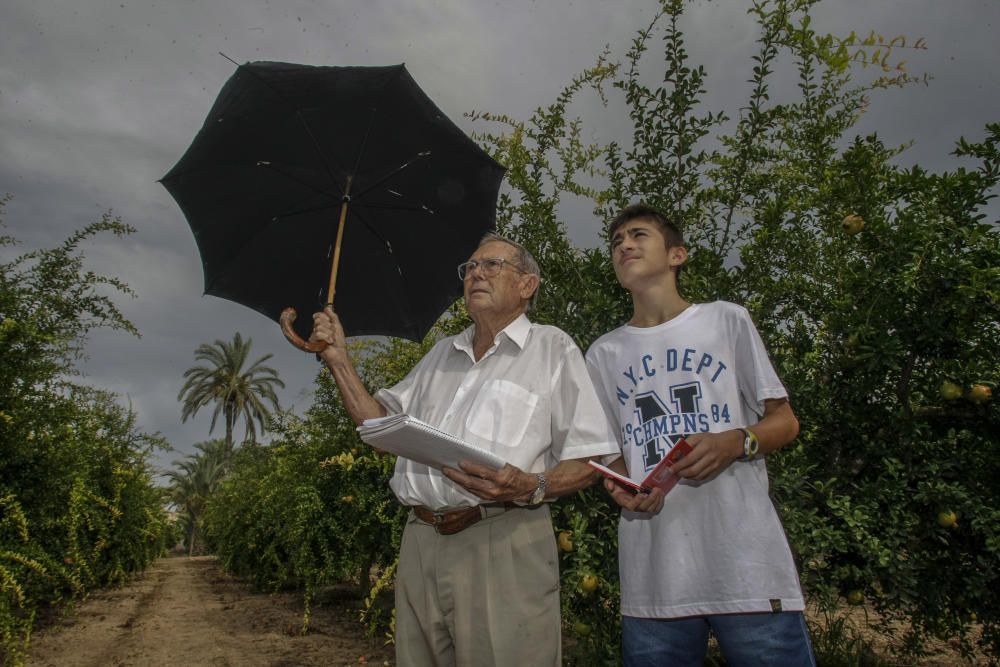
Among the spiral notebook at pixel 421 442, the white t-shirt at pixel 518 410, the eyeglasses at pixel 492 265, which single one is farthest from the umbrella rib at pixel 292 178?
the spiral notebook at pixel 421 442

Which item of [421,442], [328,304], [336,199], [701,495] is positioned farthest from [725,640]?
[336,199]

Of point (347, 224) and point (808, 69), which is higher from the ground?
point (808, 69)

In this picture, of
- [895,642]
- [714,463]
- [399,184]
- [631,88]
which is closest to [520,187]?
[631,88]

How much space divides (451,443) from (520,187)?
314 centimetres

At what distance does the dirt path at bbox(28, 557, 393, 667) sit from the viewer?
21.7 feet

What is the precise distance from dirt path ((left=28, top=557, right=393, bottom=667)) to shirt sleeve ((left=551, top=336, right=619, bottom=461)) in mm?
4989

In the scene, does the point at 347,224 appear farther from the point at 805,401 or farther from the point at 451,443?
the point at 805,401

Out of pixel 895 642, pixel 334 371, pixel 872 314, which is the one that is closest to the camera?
pixel 334 371

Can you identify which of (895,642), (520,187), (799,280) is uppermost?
(520,187)

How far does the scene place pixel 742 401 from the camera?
2.33 metres

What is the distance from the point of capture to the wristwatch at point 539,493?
2129 millimetres

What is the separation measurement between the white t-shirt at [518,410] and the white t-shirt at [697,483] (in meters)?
0.15

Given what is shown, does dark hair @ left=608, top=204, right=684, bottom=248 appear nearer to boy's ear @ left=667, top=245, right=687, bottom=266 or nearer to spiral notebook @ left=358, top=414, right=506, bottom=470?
boy's ear @ left=667, top=245, right=687, bottom=266

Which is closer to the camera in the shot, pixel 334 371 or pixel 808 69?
pixel 334 371
